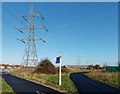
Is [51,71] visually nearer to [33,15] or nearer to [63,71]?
[63,71]

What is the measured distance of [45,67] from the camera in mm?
33375

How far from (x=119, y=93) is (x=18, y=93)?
240 inches

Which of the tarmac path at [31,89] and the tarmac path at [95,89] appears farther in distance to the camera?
the tarmac path at [95,89]

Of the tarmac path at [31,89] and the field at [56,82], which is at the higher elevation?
the field at [56,82]

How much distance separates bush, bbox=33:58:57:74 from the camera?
109 feet

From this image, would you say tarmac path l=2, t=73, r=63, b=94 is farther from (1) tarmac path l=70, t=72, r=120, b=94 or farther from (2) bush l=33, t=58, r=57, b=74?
(2) bush l=33, t=58, r=57, b=74

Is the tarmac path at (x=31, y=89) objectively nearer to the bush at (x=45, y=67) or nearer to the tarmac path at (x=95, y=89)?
the tarmac path at (x=95, y=89)

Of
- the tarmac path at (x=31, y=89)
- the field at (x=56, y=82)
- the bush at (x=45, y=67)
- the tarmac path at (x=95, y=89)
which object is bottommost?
the tarmac path at (x=95, y=89)

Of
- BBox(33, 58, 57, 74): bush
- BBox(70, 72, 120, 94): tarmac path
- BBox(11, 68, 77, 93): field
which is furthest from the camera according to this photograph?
BBox(33, 58, 57, 74): bush

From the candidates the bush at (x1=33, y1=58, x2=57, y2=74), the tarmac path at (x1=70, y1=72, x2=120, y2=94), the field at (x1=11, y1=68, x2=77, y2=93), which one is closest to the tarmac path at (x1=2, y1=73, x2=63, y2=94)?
the field at (x1=11, y1=68, x2=77, y2=93)

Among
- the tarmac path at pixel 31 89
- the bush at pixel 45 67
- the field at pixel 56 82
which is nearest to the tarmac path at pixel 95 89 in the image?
the field at pixel 56 82

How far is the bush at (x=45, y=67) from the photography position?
33250mm

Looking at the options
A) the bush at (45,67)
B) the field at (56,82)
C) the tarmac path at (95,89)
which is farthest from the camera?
the bush at (45,67)

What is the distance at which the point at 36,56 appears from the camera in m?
33.5
